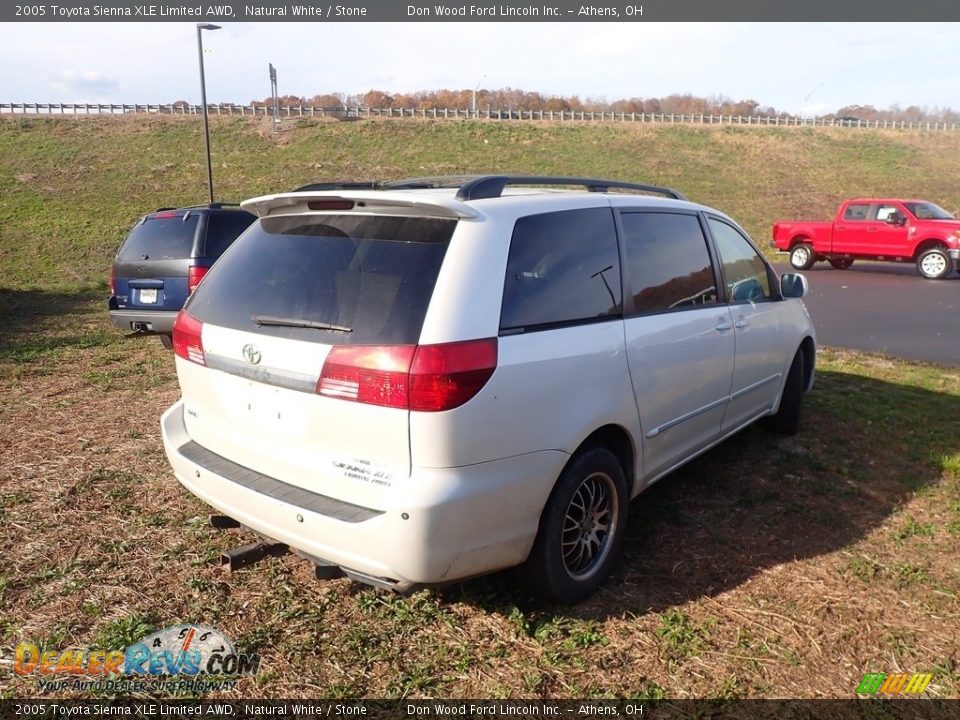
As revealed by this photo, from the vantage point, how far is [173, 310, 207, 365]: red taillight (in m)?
3.04

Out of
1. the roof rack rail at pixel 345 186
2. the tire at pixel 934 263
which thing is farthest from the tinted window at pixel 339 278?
the tire at pixel 934 263

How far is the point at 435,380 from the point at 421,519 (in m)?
0.49

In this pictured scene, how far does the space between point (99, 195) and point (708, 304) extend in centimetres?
3010

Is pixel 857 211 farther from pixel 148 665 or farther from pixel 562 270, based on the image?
pixel 148 665

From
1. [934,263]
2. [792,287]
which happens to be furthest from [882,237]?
[792,287]

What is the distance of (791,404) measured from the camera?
5289 millimetres

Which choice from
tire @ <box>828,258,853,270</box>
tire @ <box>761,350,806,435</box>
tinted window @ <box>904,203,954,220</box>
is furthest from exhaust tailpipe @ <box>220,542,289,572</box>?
tire @ <box>828,258,853,270</box>

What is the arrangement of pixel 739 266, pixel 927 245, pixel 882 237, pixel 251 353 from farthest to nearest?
pixel 882 237 < pixel 927 245 < pixel 739 266 < pixel 251 353

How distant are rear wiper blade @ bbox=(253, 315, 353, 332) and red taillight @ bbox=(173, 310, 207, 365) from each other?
1.28 ft

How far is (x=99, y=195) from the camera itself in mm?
27969

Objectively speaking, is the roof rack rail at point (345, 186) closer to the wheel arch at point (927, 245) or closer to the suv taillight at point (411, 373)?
the suv taillight at point (411, 373)

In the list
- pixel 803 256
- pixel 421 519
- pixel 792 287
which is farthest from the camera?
pixel 803 256

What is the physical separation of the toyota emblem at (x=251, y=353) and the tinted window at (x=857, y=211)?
18.2 metres

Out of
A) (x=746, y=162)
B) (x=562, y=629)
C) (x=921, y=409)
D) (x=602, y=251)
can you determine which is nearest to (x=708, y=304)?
(x=602, y=251)
